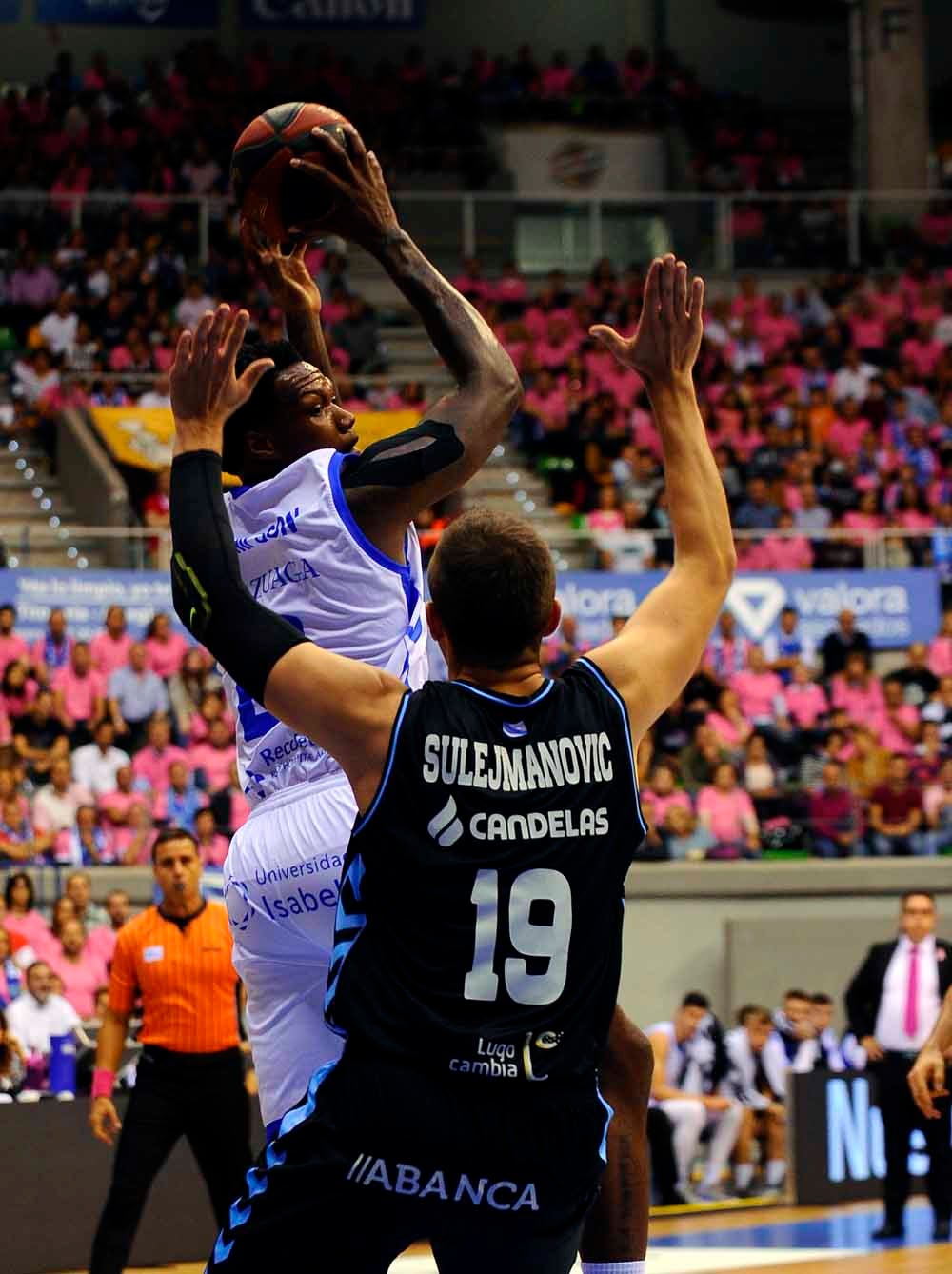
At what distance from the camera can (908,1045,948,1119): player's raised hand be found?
21.2 feet

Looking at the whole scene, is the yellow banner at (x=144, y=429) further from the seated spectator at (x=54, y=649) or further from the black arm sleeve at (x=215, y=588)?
the black arm sleeve at (x=215, y=588)

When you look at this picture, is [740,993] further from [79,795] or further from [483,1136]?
[483,1136]

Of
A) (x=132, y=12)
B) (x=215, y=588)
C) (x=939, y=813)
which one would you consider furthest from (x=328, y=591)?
(x=132, y=12)

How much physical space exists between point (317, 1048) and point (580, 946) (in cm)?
113

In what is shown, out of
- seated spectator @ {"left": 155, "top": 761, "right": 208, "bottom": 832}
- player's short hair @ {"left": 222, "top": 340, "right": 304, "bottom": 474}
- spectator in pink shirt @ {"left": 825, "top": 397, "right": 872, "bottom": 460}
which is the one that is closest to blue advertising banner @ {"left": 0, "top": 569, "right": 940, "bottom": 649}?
seated spectator @ {"left": 155, "top": 761, "right": 208, "bottom": 832}

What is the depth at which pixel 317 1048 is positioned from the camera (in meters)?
4.25

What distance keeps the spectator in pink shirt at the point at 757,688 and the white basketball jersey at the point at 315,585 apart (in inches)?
505

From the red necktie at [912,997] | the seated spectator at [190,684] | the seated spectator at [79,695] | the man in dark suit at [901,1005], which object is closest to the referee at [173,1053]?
the man in dark suit at [901,1005]

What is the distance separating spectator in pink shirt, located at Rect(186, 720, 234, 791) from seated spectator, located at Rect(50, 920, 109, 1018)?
2288mm

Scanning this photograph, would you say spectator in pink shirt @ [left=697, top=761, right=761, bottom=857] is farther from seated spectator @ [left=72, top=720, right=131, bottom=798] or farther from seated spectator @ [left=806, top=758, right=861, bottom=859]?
seated spectator @ [left=72, top=720, right=131, bottom=798]

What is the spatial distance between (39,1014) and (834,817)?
22.9 feet

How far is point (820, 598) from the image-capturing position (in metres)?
18.2

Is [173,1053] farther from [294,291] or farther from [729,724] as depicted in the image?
[729,724]

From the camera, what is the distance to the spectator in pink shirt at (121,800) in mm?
14711
